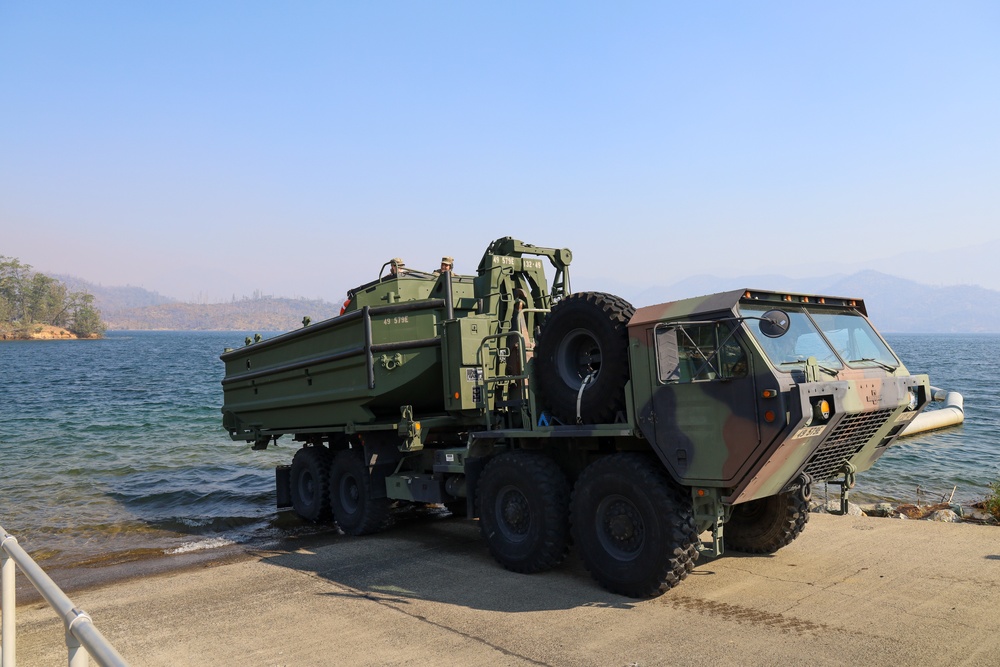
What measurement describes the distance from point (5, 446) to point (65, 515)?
9.77 meters

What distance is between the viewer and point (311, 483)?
11.3 meters

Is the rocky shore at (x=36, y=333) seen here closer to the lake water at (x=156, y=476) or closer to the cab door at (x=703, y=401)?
the lake water at (x=156, y=476)

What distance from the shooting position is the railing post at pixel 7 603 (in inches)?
145

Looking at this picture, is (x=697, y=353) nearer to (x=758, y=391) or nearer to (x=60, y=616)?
(x=758, y=391)

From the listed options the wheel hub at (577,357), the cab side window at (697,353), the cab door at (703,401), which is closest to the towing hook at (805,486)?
the cab door at (703,401)

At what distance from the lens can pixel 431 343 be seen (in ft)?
29.3

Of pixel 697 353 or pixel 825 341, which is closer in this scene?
pixel 697 353

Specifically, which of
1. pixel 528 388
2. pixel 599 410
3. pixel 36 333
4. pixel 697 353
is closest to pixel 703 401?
pixel 697 353

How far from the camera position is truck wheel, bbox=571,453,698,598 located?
6148mm

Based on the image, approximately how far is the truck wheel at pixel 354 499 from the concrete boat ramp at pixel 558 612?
125 cm

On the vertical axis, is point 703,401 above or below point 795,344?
below

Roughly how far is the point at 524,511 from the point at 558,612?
1.45 m

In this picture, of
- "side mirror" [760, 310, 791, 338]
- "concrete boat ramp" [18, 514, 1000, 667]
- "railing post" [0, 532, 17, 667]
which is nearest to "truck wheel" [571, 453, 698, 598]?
"concrete boat ramp" [18, 514, 1000, 667]

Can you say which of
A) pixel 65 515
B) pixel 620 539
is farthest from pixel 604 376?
pixel 65 515
